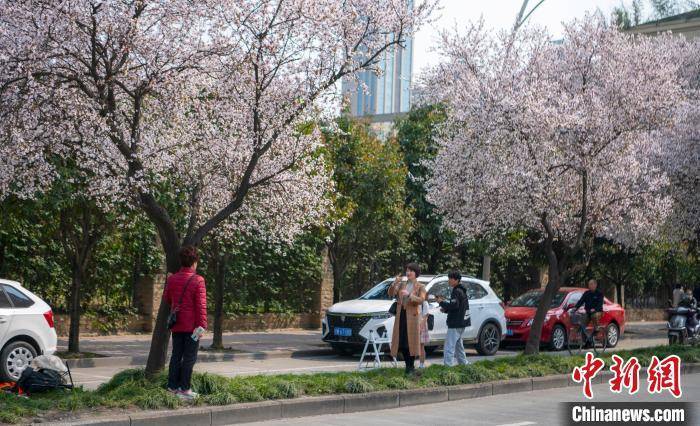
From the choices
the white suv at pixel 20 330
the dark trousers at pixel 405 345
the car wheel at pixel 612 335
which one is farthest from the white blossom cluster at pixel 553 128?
the white suv at pixel 20 330

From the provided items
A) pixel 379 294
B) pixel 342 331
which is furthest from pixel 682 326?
pixel 342 331

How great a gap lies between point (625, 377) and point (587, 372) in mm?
589

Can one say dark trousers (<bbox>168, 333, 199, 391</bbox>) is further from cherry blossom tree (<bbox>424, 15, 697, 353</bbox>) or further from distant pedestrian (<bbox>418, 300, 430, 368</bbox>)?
cherry blossom tree (<bbox>424, 15, 697, 353</bbox>)

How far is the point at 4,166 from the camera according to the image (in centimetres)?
1188

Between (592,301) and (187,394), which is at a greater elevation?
(592,301)

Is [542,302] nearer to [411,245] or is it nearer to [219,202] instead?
[219,202]


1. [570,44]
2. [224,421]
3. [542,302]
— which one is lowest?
[224,421]

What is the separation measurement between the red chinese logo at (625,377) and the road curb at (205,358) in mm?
6898

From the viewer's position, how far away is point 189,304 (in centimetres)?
1045

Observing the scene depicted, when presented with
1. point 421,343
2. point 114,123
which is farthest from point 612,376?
point 114,123

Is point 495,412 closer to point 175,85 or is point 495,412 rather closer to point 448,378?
point 448,378

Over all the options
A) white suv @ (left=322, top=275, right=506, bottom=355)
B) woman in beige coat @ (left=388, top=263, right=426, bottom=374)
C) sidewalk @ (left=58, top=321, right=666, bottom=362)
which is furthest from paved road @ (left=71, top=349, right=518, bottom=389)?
woman in beige coat @ (left=388, top=263, right=426, bottom=374)

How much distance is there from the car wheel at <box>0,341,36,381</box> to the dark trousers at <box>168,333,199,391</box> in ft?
10.5

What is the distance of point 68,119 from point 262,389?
4.15 metres
